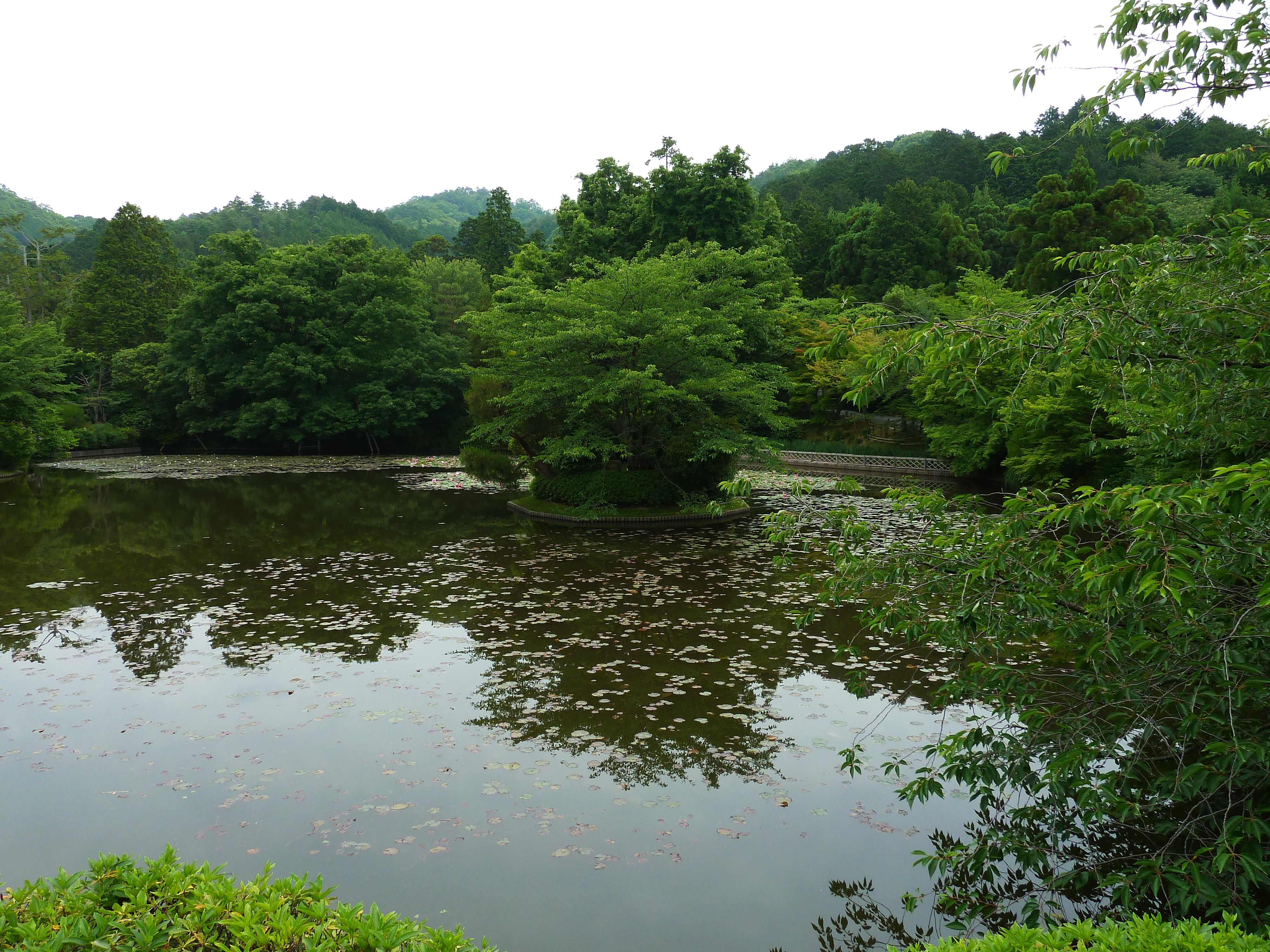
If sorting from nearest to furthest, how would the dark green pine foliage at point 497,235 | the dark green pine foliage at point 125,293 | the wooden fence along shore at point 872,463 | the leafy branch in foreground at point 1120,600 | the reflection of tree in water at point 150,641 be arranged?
the leafy branch in foreground at point 1120,600 < the reflection of tree in water at point 150,641 < the wooden fence along shore at point 872,463 < the dark green pine foliage at point 125,293 < the dark green pine foliage at point 497,235

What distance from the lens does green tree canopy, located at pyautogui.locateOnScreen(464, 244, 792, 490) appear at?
57.8 feet

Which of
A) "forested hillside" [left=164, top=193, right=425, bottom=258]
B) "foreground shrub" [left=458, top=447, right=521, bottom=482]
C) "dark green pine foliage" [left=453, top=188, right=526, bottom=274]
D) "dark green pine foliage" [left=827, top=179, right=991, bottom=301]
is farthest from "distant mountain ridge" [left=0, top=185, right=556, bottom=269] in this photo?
"foreground shrub" [left=458, top=447, right=521, bottom=482]

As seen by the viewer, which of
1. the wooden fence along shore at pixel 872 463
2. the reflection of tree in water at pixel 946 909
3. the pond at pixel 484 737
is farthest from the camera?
the wooden fence along shore at pixel 872 463

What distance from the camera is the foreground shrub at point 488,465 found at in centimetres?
2130

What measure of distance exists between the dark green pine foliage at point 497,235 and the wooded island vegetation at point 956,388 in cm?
33

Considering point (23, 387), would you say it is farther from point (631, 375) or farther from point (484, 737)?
point (484, 737)

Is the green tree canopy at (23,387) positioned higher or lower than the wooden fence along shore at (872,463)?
higher

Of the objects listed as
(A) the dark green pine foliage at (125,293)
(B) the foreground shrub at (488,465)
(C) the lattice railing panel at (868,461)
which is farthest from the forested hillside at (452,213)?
(B) the foreground shrub at (488,465)

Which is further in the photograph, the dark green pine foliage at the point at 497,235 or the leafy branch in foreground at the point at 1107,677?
the dark green pine foliage at the point at 497,235

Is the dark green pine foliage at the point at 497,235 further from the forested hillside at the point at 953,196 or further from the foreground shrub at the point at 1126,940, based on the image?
the foreground shrub at the point at 1126,940

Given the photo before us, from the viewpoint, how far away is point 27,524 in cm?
1758

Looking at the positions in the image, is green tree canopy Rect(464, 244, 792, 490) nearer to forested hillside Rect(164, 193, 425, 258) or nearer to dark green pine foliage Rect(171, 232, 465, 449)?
dark green pine foliage Rect(171, 232, 465, 449)

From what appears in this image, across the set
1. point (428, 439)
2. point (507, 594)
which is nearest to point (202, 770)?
point (507, 594)

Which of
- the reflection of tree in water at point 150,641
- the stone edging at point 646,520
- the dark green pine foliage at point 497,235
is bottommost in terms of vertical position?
the reflection of tree in water at point 150,641
